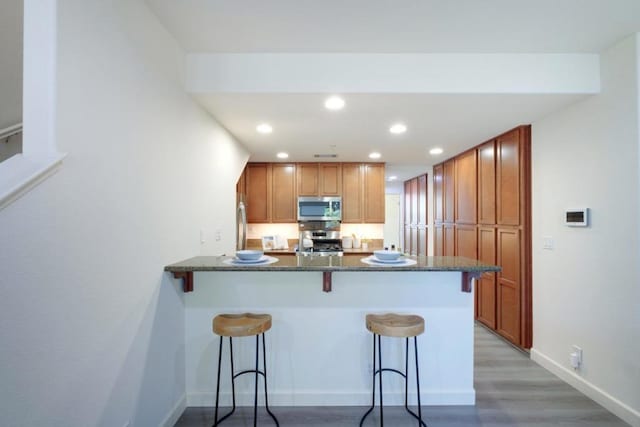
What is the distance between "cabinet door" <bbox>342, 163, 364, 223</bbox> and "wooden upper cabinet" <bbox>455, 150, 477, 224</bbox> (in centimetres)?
139

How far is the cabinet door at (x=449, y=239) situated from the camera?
4285 millimetres

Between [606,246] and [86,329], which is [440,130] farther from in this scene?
[86,329]

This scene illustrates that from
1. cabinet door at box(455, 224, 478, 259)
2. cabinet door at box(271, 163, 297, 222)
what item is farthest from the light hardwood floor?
cabinet door at box(271, 163, 297, 222)

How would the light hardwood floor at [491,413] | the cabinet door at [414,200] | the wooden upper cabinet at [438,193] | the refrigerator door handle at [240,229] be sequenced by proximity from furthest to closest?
the cabinet door at [414,200] < the wooden upper cabinet at [438,193] < the refrigerator door handle at [240,229] < the light hardwood floor at [491,413]

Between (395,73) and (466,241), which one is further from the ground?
(395,73)

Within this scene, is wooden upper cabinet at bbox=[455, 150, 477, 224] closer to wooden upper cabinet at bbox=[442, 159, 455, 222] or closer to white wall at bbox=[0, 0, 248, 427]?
wooden upper cabinet at bbox=[442, 159, 455, 222]

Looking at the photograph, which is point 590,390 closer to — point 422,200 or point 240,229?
point 240,229

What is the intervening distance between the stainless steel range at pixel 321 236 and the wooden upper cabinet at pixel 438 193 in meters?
1.72

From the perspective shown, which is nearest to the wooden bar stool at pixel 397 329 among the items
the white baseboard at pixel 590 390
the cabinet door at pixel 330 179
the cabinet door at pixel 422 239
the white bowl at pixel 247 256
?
the white bowl at pixel 247 256

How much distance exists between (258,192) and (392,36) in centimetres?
318

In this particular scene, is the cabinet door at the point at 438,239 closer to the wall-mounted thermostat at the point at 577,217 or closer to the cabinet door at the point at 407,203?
the cabinet door at the point at 407,203

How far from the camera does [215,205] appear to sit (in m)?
2.62

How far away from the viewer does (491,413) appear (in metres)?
2.02

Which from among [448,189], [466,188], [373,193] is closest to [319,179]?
[373,193]
